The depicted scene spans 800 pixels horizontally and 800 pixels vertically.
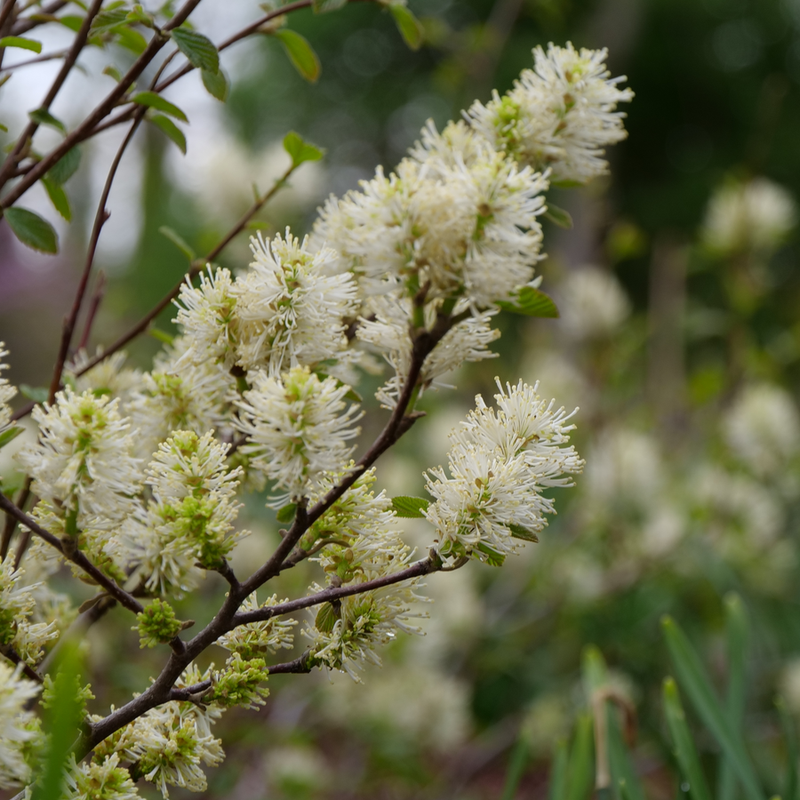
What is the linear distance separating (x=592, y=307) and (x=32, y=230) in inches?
50.5

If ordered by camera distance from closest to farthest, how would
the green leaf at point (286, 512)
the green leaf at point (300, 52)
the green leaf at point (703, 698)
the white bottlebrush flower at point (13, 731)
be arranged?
the white bottlebrush flower at point (13, 731) → the green leaf at point (286, 512) → the green leaf at point (300, 52) → the green leaf at point (703, 698)

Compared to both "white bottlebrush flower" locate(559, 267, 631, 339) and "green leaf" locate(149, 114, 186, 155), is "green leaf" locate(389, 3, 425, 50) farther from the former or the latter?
"white bottlebrush flower" locate(559, 267, 631, 339)

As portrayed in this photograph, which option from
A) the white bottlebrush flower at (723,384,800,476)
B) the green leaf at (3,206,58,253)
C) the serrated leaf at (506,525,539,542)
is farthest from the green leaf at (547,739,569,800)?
the white bottlebrush flower at (723,384,800,476)

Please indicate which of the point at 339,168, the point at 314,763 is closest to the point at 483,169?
the point at 314,763

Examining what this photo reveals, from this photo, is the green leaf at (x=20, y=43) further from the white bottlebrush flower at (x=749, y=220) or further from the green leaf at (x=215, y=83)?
the white bottlebrush flower at (x=749, y=220)

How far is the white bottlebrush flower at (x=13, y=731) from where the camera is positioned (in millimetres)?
322

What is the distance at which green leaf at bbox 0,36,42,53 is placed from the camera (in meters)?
0.50

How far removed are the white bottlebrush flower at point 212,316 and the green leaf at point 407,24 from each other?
0.31 m

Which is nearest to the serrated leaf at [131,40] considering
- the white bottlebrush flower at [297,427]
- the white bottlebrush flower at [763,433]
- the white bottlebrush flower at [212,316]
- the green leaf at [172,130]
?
the green leaf at [172,130]

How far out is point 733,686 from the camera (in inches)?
33.9

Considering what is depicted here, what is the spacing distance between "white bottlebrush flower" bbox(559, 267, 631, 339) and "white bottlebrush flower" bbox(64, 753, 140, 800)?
136 cm

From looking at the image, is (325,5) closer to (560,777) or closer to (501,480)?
(501,480)

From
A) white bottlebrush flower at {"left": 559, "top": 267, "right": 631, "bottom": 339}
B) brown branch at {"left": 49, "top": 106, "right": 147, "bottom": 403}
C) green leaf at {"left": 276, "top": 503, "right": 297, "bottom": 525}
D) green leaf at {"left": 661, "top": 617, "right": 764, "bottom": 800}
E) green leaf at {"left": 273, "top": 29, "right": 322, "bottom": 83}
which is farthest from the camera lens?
white bottlebrush flower at {"left": 559, "top": 267, "right": 631, "bottom": 339}

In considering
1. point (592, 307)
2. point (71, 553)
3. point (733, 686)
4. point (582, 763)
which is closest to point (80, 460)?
point (71, 553)
